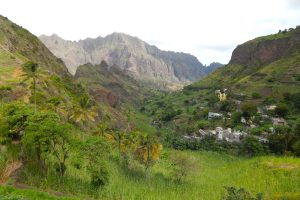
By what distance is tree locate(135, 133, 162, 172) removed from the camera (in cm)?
11300

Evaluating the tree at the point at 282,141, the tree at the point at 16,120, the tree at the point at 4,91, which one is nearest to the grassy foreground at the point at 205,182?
the tree at the point at 16,120

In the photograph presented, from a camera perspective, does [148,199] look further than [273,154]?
No

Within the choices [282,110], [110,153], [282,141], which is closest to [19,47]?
[110,153]

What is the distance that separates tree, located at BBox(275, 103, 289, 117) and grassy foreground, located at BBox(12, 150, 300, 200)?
62.4 m

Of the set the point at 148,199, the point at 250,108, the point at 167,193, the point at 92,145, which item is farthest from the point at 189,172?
the point at 250,108

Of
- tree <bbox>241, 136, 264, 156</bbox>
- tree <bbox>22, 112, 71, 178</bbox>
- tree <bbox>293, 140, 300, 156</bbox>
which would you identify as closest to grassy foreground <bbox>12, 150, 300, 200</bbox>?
tree <bbox>22, 112, 71, 178</bbox>

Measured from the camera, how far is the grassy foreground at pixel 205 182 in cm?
8111

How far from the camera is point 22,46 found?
180750 millimetres

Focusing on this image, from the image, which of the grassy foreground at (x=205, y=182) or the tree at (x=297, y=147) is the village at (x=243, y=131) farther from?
the grassy foreground at (x=205, y=182)

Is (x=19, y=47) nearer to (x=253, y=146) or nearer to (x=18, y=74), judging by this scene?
(x=18, y=74)

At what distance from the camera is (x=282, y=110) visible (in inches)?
7648

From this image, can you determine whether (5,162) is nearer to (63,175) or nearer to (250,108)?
(63,175)

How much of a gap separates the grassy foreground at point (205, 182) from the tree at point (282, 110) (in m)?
62.4

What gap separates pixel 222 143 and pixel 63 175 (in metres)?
104
